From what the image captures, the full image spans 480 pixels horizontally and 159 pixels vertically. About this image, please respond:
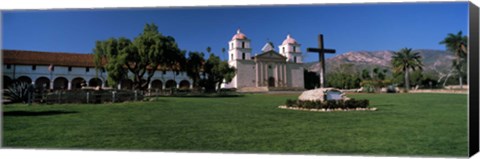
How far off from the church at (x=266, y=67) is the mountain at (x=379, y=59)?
580mm

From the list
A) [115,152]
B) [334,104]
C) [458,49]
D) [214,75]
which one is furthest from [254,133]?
[214,75]

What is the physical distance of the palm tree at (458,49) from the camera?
7546 millimetres

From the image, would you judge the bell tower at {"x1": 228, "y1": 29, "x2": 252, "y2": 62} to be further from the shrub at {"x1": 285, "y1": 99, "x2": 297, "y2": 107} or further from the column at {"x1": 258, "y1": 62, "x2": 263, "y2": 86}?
the shrub at {"x1": 285, "y1": 99, "x2": 297, "y2": 107}

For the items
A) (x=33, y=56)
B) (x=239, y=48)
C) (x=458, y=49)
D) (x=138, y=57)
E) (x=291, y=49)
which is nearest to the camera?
(x=458, y=49)

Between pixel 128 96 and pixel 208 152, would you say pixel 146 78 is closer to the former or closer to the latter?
pixel 128 96

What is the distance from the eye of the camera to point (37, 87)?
584 inches

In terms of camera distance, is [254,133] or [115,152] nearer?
[115,152]

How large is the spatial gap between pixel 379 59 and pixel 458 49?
131 inches

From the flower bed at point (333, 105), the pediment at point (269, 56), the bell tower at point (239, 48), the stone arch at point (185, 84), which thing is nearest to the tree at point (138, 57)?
the bell tower at point (239, 48)

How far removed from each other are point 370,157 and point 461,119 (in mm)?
2363

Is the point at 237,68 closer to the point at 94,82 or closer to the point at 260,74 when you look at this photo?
the point at 260,74

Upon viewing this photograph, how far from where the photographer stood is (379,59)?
36.1 feet

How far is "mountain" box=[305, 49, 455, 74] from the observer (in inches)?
357

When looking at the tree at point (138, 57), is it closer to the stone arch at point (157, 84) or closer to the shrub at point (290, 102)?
the stone arch at point (157, 84)
